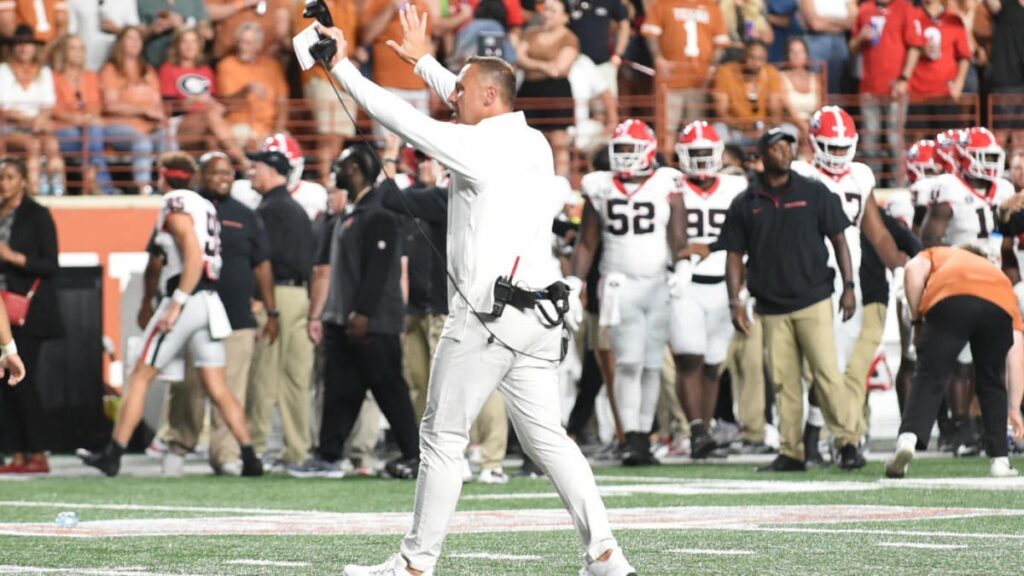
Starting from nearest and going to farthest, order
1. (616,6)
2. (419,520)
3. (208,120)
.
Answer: (419,520) → (208,120) → (616,6)

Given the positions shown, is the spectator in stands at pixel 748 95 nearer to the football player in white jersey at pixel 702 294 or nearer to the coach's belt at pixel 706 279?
the football player in white jersey at pixel 702 294

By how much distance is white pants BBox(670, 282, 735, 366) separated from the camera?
14719 mm

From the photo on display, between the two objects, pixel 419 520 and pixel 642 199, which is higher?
pixel 642 199

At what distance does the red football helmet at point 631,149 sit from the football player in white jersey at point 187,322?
2.73 m

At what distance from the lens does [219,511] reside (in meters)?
10.4

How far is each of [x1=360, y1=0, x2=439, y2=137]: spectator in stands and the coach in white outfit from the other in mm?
12068

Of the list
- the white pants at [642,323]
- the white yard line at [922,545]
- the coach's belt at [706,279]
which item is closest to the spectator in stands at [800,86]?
the coach's belt at [706,279]

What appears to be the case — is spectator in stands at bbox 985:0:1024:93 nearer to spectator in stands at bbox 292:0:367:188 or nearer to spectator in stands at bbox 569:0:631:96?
spectator in stands at bbox 569:0:631:96

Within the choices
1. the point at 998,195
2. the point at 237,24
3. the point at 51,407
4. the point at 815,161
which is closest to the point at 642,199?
the point at 815,161

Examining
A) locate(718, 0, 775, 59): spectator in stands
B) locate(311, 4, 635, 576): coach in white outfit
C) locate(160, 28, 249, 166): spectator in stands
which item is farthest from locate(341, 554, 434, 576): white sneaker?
locate(718, 0, 775, 59): spectator in stands

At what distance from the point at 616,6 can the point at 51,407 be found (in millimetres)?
7614

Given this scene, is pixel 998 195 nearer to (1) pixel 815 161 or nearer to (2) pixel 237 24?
(1) pixel 815 161

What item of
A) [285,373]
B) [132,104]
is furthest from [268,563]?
[132,104]

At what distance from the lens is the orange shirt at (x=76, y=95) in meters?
18.3
